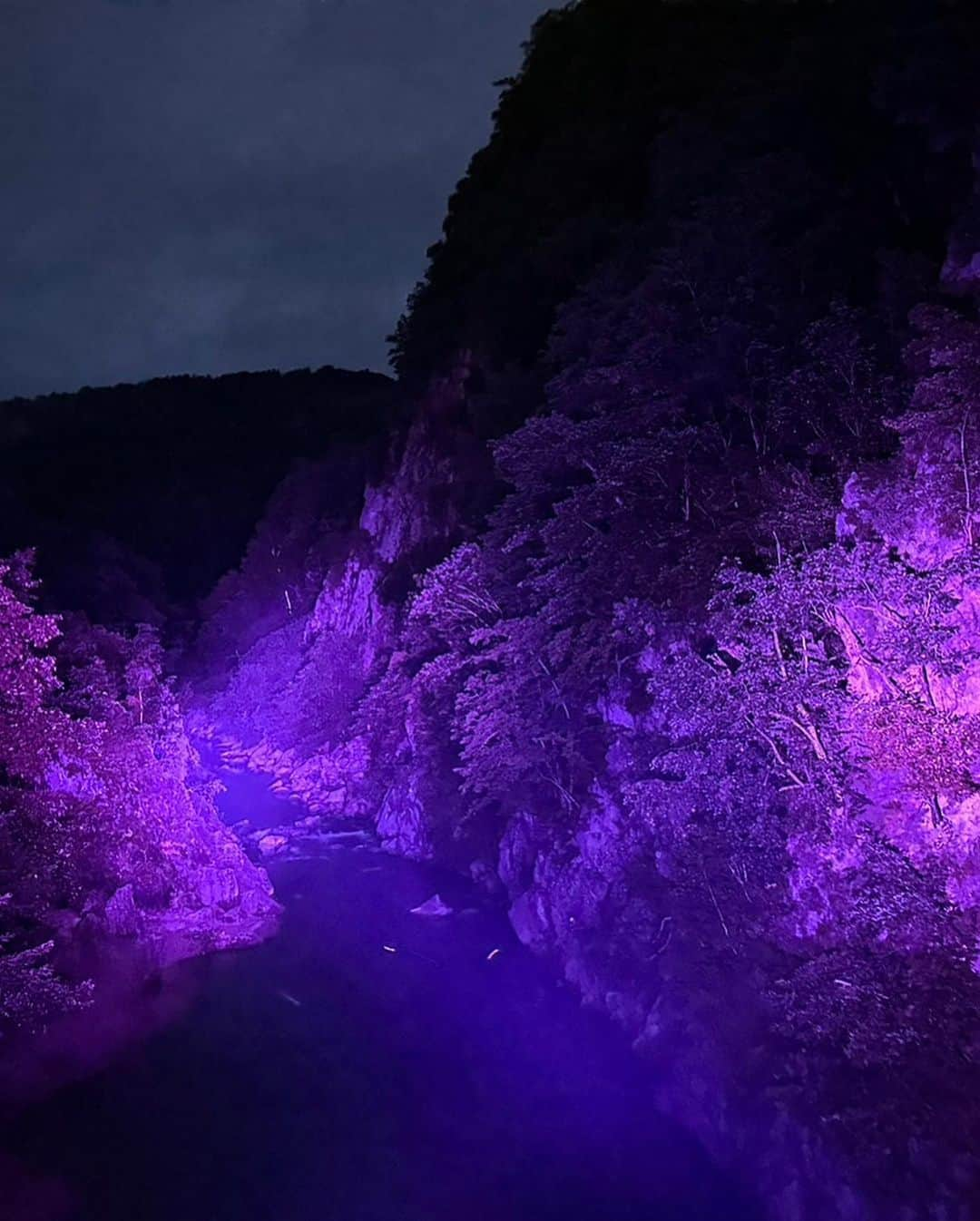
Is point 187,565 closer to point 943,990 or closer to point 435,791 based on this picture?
point 435,791

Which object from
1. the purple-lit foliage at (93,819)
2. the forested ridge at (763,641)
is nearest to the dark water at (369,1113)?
the forested ridge at (763,641)

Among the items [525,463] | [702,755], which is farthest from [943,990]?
[525,463]

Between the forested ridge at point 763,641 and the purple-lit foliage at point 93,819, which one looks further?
the purple-lit foliage at point 93,819

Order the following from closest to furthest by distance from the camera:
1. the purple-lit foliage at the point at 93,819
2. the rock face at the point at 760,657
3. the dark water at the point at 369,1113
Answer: the rock face at the point at 760,657, the dark water at the point at 369,1113, the purple-lit foliage at the point at 93,819

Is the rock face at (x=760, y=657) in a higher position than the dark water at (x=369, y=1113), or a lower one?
higher

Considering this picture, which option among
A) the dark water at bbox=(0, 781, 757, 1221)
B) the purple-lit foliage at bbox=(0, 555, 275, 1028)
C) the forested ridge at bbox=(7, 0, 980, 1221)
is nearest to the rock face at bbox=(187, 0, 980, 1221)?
the forested ridge at bbox=(7, 0, 980, 1221)

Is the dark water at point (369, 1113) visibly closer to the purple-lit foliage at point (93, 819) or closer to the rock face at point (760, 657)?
the rock face at point (760, 657)

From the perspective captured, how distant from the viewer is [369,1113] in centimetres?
1298

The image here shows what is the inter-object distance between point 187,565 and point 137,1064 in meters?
58.3

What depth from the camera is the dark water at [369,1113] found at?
10859mm

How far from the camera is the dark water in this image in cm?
1086

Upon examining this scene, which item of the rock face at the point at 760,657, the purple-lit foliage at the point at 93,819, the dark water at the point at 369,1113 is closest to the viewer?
the rock face at the point at 760,657

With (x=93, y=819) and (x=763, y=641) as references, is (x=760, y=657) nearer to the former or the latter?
(x=763, y=641)

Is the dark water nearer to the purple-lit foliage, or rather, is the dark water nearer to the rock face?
the rock face
